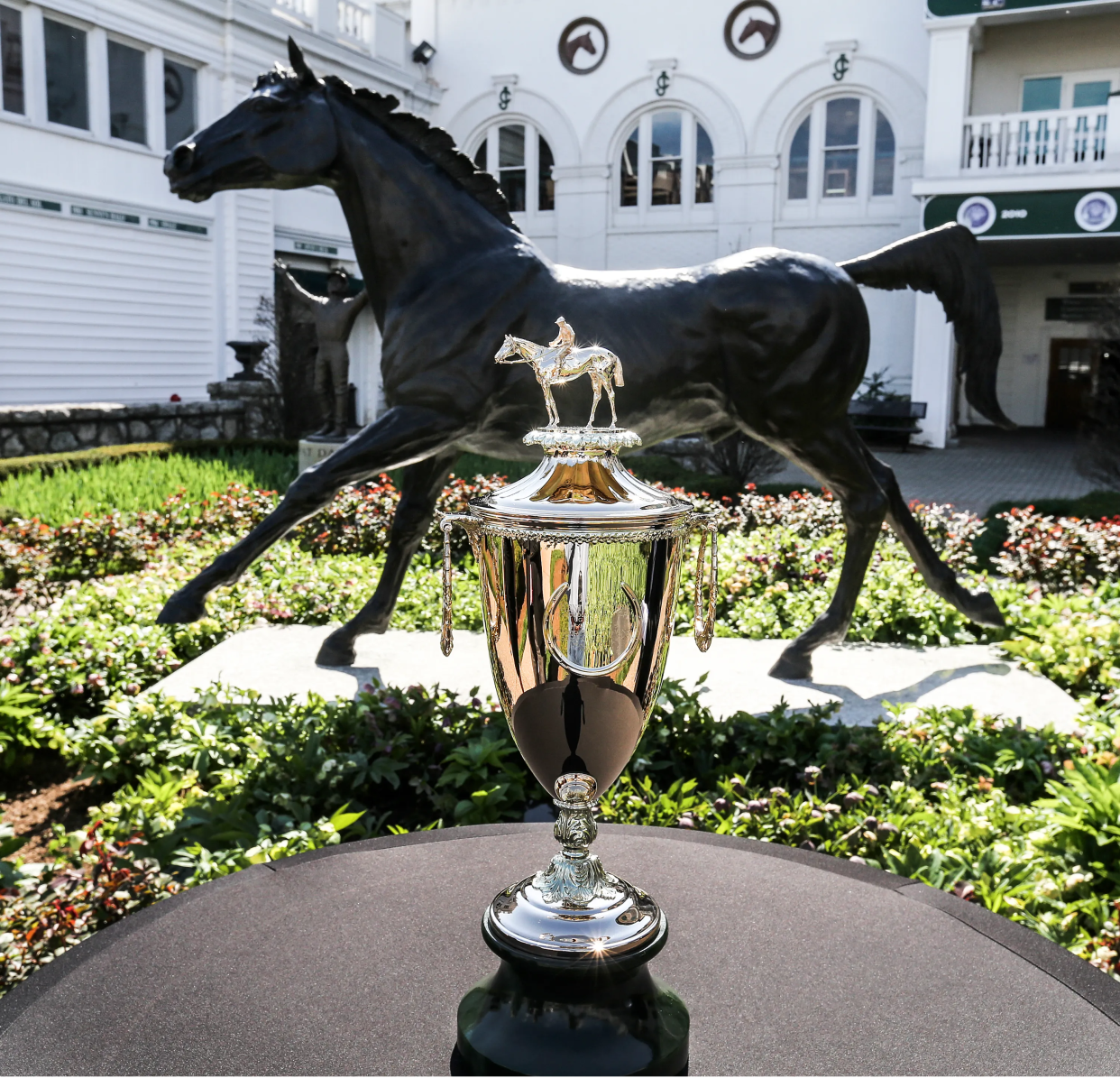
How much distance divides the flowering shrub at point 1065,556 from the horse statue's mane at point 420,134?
470 centimetres

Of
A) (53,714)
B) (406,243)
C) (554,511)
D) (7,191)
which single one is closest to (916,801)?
(554,511)

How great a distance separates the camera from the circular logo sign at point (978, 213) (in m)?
18.4

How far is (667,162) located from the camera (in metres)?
23.4

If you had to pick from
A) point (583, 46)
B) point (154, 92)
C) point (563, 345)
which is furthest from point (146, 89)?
point (563, 345)

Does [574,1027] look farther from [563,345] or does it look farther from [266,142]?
[266,142]

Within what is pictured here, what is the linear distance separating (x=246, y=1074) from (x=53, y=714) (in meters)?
3.76

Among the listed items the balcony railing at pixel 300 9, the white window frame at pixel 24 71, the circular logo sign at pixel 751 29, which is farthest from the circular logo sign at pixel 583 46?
the white window frame at pixel 24 71

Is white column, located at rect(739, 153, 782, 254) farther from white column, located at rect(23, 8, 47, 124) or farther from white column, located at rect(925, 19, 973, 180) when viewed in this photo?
white column, located at rect(23, 8, 47, 124)

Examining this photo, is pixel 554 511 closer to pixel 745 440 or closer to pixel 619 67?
pixel 745 440

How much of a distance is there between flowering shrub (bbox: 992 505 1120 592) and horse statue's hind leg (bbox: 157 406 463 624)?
4828mm

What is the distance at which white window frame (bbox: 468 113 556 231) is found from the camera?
24.2 meters

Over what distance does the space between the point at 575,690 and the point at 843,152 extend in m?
22.4

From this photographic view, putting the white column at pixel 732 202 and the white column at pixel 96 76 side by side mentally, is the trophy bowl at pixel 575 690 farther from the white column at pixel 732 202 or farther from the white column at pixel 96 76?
the white column at pixel 732 202

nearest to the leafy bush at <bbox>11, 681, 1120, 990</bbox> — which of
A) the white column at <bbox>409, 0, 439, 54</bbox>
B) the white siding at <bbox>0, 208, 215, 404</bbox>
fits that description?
the white siding at <bbox>0, 208, 215, 404</bbox>
